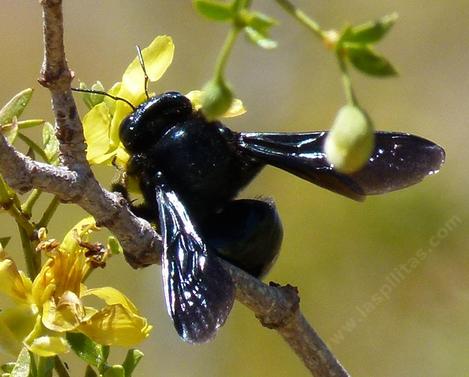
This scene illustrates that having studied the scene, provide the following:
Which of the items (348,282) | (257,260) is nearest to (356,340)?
(348,282)

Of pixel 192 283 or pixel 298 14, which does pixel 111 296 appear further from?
pixel 298 14

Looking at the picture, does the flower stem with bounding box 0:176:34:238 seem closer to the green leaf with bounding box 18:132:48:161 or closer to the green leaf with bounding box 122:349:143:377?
the green leaf with bounding box 18:132:48:161

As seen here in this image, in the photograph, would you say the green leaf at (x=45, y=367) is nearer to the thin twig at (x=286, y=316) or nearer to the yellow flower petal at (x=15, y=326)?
the yellow flower petal at (x=15, y=326)

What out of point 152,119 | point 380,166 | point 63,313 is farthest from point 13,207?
point 380,166

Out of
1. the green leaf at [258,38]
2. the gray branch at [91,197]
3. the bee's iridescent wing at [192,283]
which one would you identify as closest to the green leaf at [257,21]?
the green leaf at [258,38]

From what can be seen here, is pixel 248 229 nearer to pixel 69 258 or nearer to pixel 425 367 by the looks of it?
pixel 69 258
